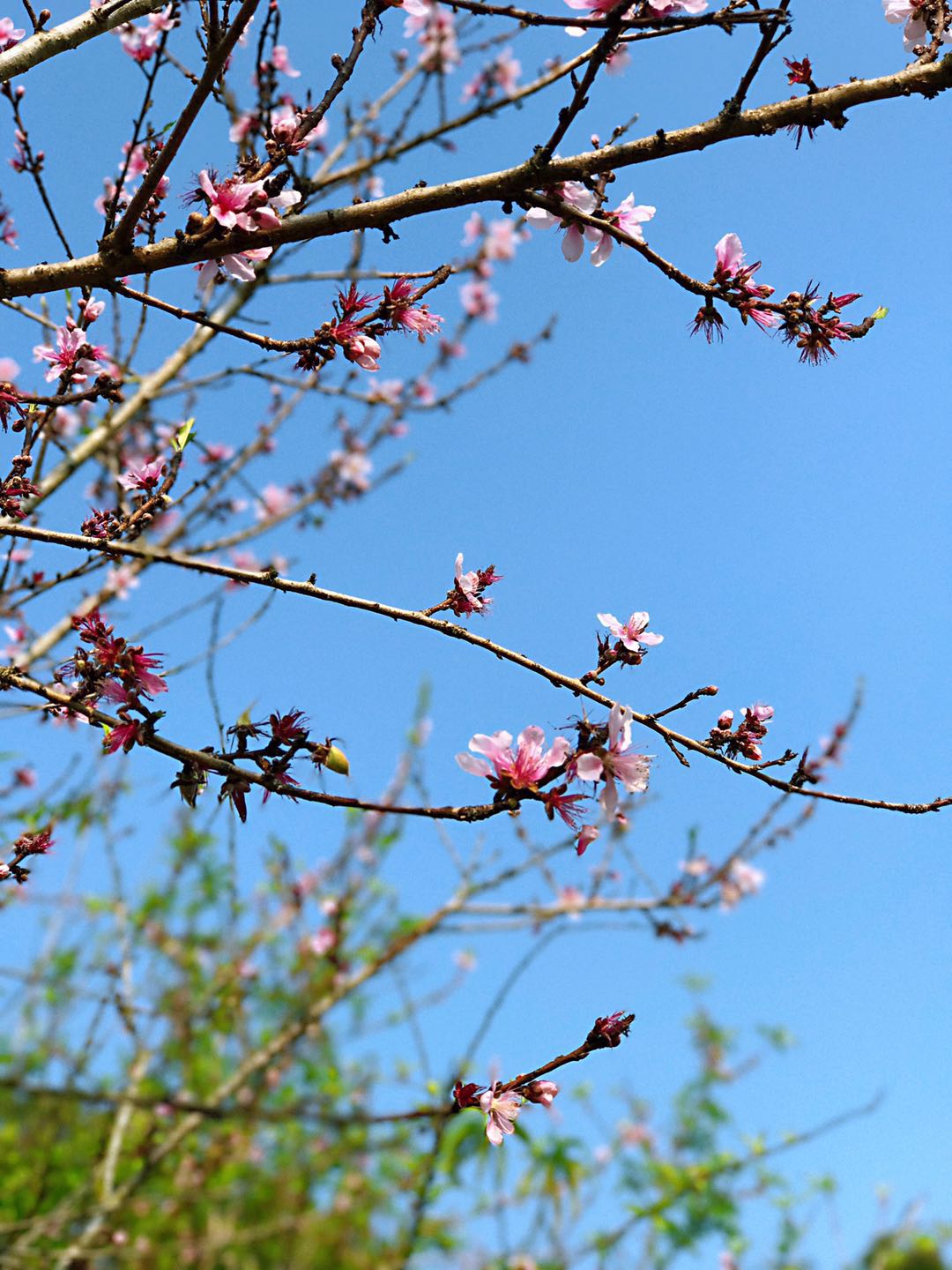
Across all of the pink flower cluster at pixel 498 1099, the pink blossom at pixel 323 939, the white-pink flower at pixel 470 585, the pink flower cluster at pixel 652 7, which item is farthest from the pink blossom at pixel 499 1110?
the pink blossom at pixel 323 939

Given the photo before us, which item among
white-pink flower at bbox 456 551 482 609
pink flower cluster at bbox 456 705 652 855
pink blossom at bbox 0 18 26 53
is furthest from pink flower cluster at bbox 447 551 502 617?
pink blossom at bbox 0 18 26 53

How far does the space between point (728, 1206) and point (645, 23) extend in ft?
23.9

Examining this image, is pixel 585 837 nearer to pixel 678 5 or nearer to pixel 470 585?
pixel 470 585

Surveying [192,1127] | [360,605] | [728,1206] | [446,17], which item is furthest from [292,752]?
[728,1206]

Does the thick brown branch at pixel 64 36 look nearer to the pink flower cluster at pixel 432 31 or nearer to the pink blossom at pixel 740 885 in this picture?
the pink flower cluster at pixel 432 31

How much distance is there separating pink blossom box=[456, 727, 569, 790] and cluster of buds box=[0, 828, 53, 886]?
1.22 m

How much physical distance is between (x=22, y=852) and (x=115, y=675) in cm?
73

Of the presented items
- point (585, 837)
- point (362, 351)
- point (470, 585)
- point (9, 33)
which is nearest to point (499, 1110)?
point (585, 837)

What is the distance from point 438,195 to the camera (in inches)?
65.4

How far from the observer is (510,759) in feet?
5.32

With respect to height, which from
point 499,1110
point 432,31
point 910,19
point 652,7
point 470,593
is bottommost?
point 499,1110

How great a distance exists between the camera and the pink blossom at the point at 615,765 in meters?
1.56

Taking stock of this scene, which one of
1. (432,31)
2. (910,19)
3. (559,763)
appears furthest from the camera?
(432,31)

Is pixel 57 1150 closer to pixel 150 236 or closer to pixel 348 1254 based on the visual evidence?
pixel 348 1254
